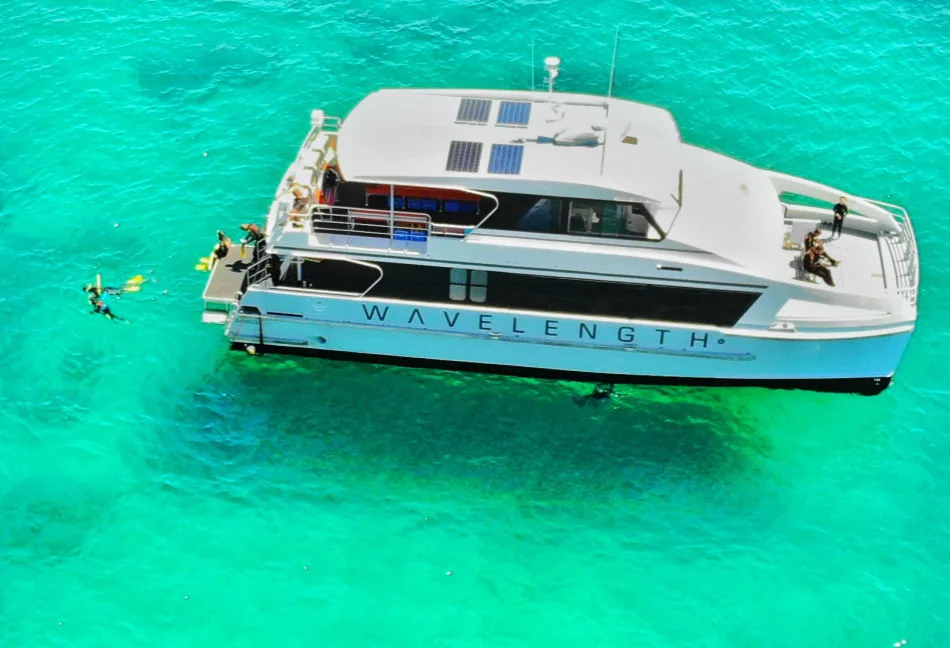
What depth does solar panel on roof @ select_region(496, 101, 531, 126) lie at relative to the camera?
23.8 meters

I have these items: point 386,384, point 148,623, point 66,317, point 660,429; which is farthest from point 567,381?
point 66,317

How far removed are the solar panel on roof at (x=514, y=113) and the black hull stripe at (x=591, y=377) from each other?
5834 mm

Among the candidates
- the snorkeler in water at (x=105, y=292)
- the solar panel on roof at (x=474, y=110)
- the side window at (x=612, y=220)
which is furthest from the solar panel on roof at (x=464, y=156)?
the snorkeler in water at (x=105, y=292)

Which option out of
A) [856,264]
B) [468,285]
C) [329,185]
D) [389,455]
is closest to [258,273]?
[329,185]

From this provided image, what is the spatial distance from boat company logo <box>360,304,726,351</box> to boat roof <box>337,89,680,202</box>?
304 cm

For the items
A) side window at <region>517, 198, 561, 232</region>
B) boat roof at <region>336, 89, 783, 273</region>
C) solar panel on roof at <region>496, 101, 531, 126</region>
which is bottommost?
→ side window at <region>517, 198, 561, 232</region>

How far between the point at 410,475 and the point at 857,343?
34.7ft

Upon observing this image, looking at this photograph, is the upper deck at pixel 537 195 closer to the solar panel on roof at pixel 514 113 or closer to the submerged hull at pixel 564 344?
the solar panel on roof at pixel 514 113

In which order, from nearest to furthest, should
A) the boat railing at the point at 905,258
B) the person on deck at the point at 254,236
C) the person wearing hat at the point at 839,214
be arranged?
1. the boat railing at the point at 905,258
2. the person on deck at the point at 254,236
3. the person wearing hat at the point at 839,214

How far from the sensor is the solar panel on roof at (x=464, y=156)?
74.8 feet

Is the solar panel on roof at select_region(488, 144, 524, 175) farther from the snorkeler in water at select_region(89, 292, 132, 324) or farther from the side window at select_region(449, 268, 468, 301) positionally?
the snorkeler in water at select_region(89, 292, 132, 324)

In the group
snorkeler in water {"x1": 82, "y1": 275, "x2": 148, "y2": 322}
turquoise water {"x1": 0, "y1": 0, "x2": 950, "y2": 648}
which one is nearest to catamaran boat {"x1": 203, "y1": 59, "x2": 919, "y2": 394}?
turquoise water {"x1": 0, "y1": 0, "x2": 950, "y2": 648}

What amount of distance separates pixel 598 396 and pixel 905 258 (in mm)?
8081

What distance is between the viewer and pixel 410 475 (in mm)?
22547
